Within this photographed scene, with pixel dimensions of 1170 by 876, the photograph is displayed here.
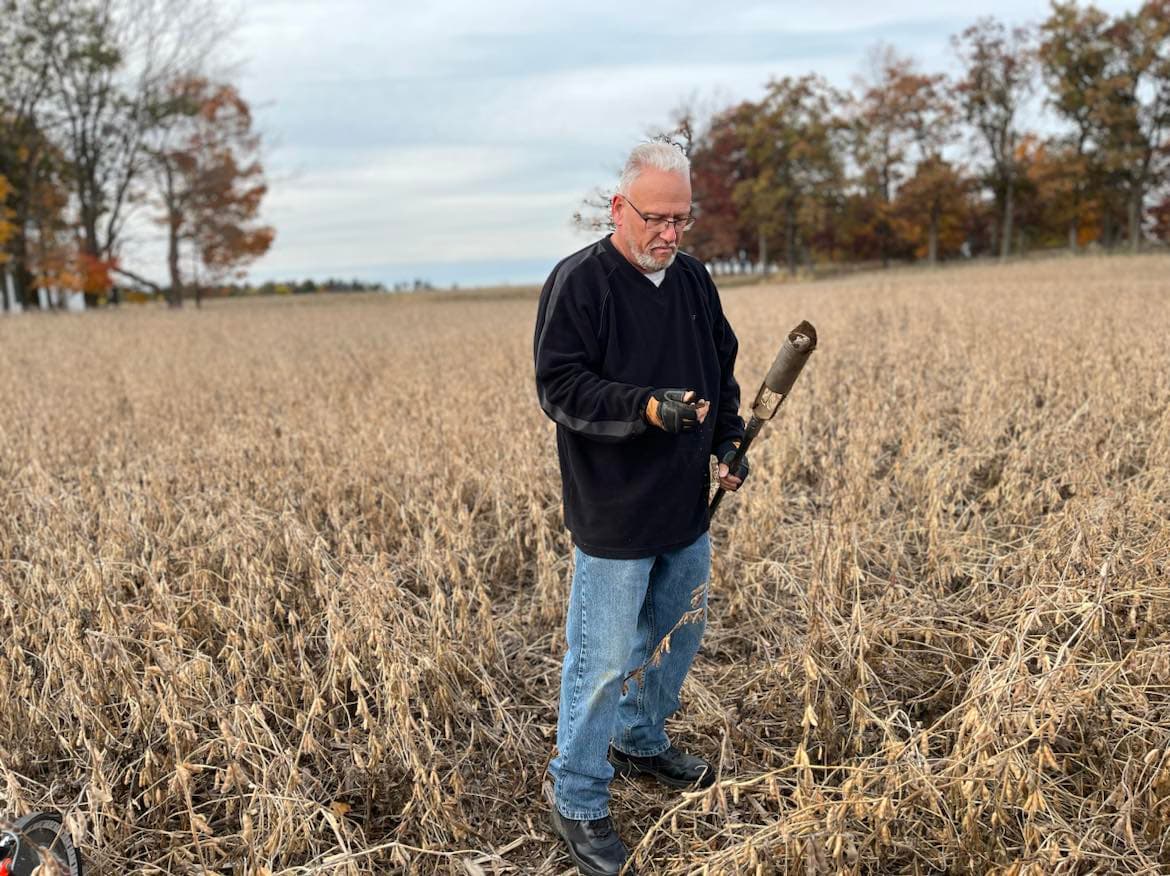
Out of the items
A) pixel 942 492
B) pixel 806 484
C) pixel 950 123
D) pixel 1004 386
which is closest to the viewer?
pixel 942 492

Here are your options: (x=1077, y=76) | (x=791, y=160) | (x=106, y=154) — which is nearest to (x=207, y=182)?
(x=106, y=154)

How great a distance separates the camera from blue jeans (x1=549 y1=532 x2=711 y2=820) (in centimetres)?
282

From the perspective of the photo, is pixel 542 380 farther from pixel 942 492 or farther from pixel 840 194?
pixel 840 194

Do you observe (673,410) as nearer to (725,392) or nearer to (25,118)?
(725,392)

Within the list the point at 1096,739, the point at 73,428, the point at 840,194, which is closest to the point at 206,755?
the point at 1096,739

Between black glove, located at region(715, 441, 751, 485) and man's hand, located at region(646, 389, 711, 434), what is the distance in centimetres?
53

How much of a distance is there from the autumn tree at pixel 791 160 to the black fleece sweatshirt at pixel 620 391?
44305 millimetres

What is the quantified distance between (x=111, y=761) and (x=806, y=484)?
4.36 meters

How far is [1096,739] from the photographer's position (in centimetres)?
301

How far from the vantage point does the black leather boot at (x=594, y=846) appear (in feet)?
9.21

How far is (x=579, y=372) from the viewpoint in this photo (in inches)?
104

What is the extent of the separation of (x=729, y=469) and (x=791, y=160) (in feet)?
156

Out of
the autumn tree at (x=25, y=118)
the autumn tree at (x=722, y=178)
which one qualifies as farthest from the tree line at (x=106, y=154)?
the autumn tree at (x=722, y=178)

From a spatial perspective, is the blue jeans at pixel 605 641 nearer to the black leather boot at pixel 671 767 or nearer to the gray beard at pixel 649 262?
the black leather boot at pixel 671 767
